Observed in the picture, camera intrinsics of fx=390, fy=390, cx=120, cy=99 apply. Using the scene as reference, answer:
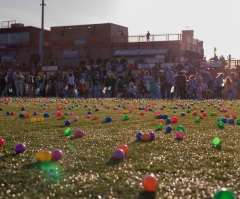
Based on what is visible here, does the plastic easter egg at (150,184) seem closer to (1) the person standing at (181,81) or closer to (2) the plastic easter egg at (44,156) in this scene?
(2) the plastic easter egg at (44,156)

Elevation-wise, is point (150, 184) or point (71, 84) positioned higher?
point (71, 84)

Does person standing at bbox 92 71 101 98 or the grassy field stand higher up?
person standing at bbox 92 71 101 98

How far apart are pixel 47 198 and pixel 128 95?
2304 cm

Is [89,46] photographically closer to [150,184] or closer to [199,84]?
[199,84]

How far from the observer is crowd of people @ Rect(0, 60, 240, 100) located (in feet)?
77.3

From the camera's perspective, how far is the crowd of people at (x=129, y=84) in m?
23.5

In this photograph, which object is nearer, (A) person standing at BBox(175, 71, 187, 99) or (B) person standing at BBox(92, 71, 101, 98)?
(A) person standing at BBox(175, 71, 187, 99)

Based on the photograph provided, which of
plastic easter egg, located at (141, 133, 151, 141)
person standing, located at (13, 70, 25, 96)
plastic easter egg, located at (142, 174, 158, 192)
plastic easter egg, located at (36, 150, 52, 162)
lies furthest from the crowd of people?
plastic easter egg, located at (142, 174, 158, 192)

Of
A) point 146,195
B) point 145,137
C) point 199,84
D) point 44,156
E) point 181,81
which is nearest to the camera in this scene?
point 146,195

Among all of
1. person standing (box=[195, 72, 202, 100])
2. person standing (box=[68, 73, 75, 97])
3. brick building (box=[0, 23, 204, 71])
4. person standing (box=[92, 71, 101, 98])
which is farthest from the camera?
brick building (box=[0, 23, 204, 71])

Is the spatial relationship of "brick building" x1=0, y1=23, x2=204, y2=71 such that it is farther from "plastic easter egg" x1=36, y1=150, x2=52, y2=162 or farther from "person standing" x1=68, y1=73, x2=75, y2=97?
"plastic easter egg" x1=36, y1=150, x2=52, y2=162

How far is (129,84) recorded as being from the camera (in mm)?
26344

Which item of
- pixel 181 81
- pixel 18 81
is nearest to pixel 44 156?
pixel 181 81

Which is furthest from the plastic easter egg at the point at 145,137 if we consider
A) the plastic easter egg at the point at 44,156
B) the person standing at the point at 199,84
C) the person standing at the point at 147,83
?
the person standing at the point at 147,83
